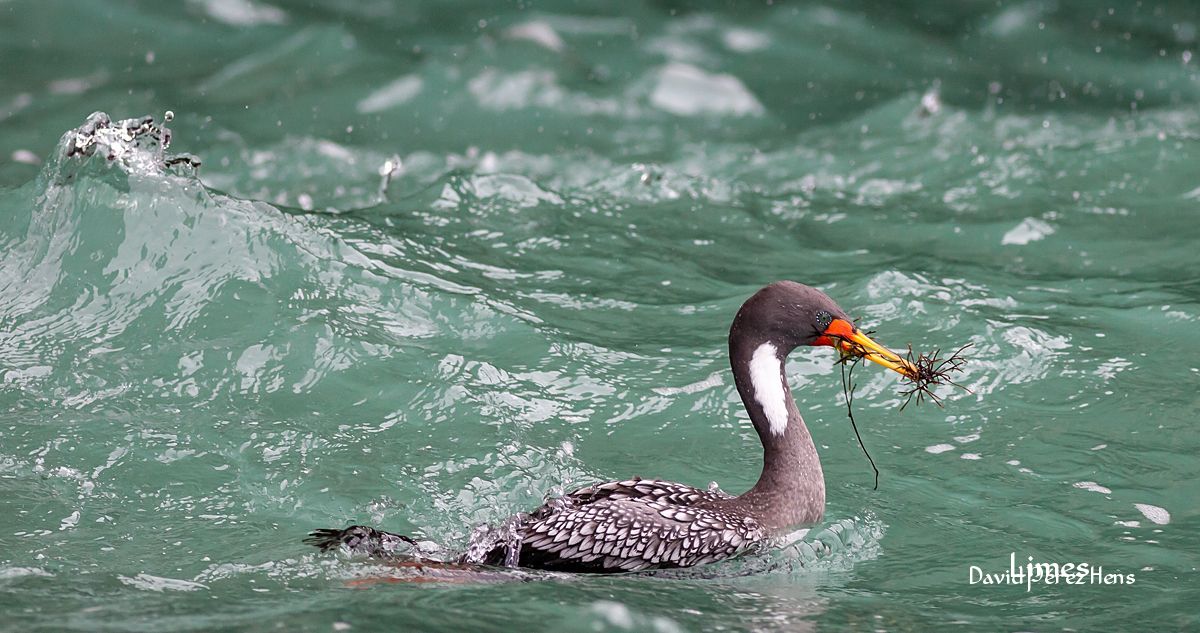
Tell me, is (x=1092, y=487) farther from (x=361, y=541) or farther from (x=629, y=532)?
(x=361, y=541)

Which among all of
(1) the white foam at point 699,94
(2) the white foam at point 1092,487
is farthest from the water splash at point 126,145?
(1) the white foam at point 699,94

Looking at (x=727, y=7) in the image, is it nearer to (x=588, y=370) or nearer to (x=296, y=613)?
(x=588, y=370)

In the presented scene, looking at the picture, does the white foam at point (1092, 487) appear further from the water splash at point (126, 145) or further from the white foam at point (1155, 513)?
the water splash at point (126, 145)

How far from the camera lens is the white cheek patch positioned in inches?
252

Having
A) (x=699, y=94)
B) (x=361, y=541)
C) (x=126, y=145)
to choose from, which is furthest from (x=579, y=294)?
(x=699, y=94)

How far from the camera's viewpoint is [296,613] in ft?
16.8

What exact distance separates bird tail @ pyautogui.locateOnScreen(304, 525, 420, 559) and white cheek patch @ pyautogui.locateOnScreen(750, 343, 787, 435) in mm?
1688

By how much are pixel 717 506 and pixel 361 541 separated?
1.47 meters

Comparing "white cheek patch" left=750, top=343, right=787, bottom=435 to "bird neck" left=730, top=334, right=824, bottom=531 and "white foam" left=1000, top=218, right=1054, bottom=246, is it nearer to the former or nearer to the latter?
"bird neck" left=730, top=334, right=824, bottom=531

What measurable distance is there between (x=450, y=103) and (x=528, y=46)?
1.09m

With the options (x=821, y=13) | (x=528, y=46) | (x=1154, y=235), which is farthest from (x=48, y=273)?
(x=821, y=13)

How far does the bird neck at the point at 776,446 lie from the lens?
628cm

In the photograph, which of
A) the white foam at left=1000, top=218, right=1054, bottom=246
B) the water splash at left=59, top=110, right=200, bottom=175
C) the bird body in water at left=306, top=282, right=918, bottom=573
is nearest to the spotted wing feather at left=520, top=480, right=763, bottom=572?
the bird body in water at left=306, top=282, right=918, bottom=573

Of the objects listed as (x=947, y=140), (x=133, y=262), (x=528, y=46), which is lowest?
(x=133, y=262)
